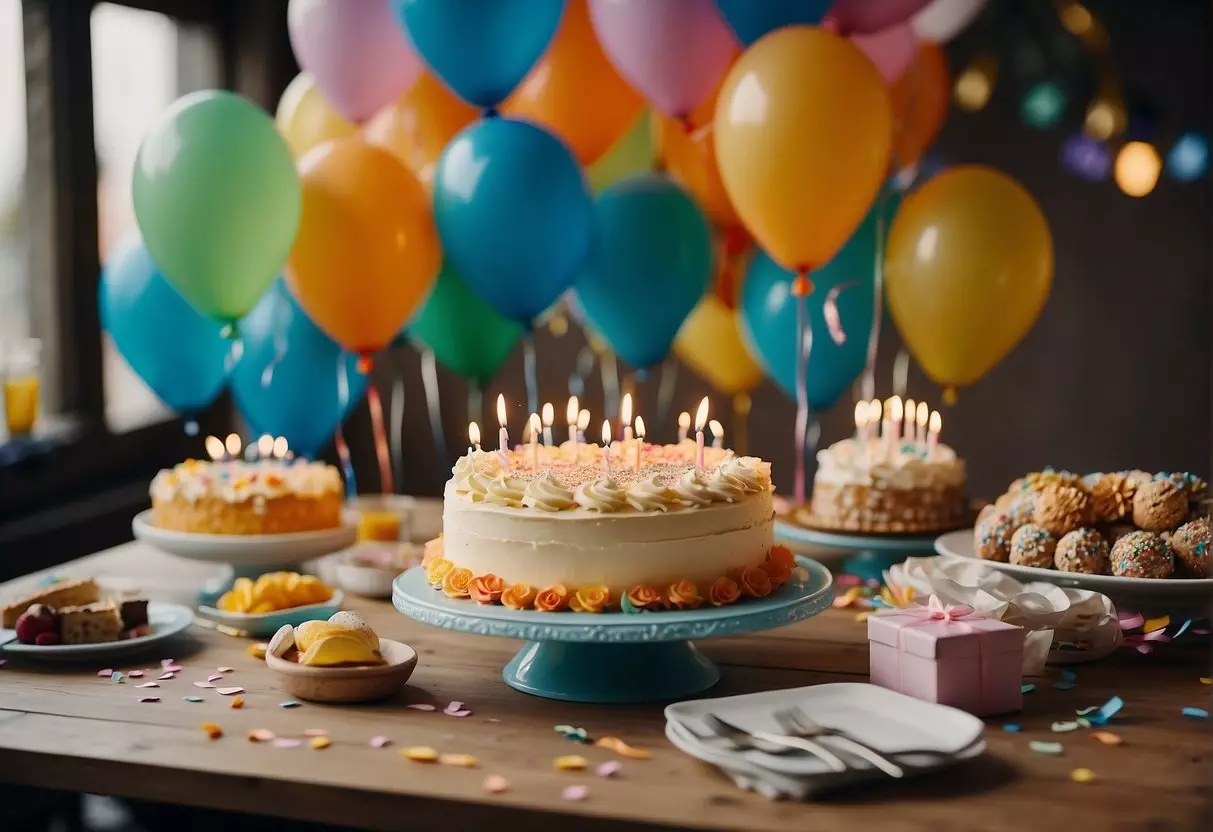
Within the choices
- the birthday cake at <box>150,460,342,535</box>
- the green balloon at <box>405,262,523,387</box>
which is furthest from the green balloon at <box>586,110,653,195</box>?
the birthday cake at <box>150,460,342,535</box>

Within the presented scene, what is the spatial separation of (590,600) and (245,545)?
0.87 metres

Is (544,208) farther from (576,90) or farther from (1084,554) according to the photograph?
(1084,554)

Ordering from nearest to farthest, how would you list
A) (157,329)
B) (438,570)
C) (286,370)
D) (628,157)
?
1. (438,570)
2. (157,329)
3. (286,370)
4. (628,157)

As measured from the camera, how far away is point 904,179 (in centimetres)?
334

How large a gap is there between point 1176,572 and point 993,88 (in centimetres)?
280

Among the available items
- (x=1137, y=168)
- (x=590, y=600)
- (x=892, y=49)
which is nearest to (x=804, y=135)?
(x=892, y=49)

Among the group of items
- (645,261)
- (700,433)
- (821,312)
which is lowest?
(700,433)

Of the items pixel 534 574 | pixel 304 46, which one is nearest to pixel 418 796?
pixel 534 574

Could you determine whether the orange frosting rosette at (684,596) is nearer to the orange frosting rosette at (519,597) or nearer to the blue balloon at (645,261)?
the orange frosting rosette at (519,597)

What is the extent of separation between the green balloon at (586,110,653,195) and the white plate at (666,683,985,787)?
192 centimetres

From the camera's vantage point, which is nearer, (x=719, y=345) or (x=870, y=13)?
(x=870, y=13)

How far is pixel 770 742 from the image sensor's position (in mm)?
1464

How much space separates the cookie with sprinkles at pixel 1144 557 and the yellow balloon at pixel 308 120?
76.5 inches

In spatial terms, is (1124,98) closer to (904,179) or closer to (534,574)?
(904,179)
